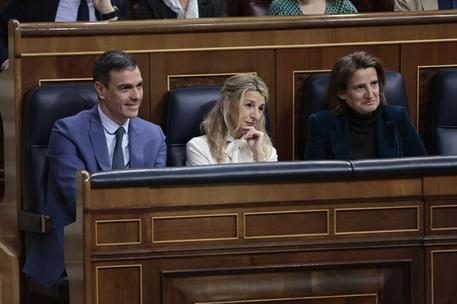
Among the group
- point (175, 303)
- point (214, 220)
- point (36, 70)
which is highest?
point (36, 70)

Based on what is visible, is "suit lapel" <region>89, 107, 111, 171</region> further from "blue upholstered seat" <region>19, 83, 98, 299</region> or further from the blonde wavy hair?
the blonde wavy hair

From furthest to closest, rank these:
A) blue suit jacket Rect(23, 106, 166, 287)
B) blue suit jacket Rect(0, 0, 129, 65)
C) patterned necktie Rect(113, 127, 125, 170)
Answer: blue suit jacket Rect(0, 0, 129, 65), patterned necktie Rect(113, 127, 125, 170), blue suit jacket Rect(23, 106, 166, 287)

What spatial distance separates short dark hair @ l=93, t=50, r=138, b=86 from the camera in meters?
4.24

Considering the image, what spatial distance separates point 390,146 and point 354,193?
3.62 ft

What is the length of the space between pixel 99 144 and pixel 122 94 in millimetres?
184

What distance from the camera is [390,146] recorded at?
4520 mm

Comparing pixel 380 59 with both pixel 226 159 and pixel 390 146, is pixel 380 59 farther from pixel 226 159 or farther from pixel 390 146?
pixel 226 159

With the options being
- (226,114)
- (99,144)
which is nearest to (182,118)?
(226,114)

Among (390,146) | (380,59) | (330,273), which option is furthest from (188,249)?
(380,59)

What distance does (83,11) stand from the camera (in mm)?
5000

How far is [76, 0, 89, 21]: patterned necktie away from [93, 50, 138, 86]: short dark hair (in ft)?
2.46

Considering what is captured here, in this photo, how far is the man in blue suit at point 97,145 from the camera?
4.12m

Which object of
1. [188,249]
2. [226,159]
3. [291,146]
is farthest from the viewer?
[291,146]

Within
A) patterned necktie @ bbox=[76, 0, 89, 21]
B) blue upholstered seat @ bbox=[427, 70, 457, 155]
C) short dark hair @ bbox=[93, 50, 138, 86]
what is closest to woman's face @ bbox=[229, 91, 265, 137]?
short dark hair @ bbox=[93, 50, 138, 86]
